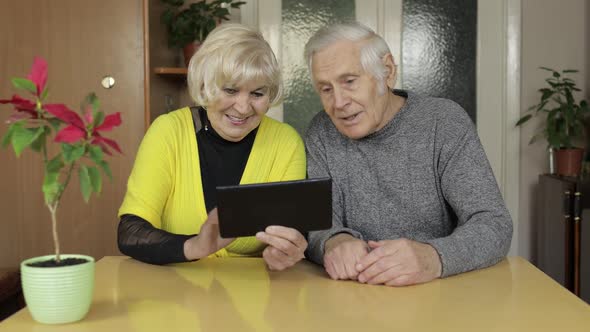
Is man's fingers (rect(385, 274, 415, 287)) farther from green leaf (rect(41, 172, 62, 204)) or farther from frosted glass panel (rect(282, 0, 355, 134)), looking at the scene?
frosted glass panel (rect(282, 0, 355, 134))

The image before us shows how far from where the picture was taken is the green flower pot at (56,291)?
3.63 feet

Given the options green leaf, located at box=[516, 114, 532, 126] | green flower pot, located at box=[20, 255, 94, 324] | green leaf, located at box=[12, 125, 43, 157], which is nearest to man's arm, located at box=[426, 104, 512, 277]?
green flower pot, located at box=[20, 255, 94, 324]

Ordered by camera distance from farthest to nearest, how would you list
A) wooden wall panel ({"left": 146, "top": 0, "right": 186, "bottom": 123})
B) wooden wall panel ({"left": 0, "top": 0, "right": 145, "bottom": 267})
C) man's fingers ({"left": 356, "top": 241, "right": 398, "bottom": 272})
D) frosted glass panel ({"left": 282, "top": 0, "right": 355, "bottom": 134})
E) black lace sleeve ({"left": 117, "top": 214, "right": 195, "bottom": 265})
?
1. frosted glass panel ({"left": 282, "top": 0, "right": 355, "bottom": 134})
2. wooden wall panel ({"left": 146, "top": 0, "right": 186, "bottom": 123})
3. wooden wall panel ({"left": 0, "top": 0, "right": 145, "bottom": 267})
4. black lace sleeve ({"left": 117, "top": 214, "right": 195, "bottom": 265})
5. man's fingers ({"left": 356, "top": 241, "right": 398, "bottom": 272})

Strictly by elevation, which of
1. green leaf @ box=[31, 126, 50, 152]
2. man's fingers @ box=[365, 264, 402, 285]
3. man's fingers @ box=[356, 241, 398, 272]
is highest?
green leaf @ box=[31, 126, 50, 152]

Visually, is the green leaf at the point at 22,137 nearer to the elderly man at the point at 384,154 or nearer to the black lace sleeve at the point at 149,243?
the black lace sleeve at the point at 149,243

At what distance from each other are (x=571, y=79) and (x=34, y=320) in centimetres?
321

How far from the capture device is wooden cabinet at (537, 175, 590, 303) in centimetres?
307

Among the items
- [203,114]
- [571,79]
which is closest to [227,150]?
[203,114]

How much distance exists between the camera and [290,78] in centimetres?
372

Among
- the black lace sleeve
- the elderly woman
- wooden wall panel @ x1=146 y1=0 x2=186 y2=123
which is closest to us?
the black lace sleeve

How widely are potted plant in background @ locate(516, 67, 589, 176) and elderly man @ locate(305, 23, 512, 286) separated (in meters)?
1.74

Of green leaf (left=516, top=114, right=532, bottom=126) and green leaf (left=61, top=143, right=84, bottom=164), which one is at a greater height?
green leaf (left=516, top=114, right=532, bottom=126)

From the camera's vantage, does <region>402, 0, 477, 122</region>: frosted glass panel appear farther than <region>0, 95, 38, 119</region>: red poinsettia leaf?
Yes

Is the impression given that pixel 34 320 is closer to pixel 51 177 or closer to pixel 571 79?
pixel 51 177
